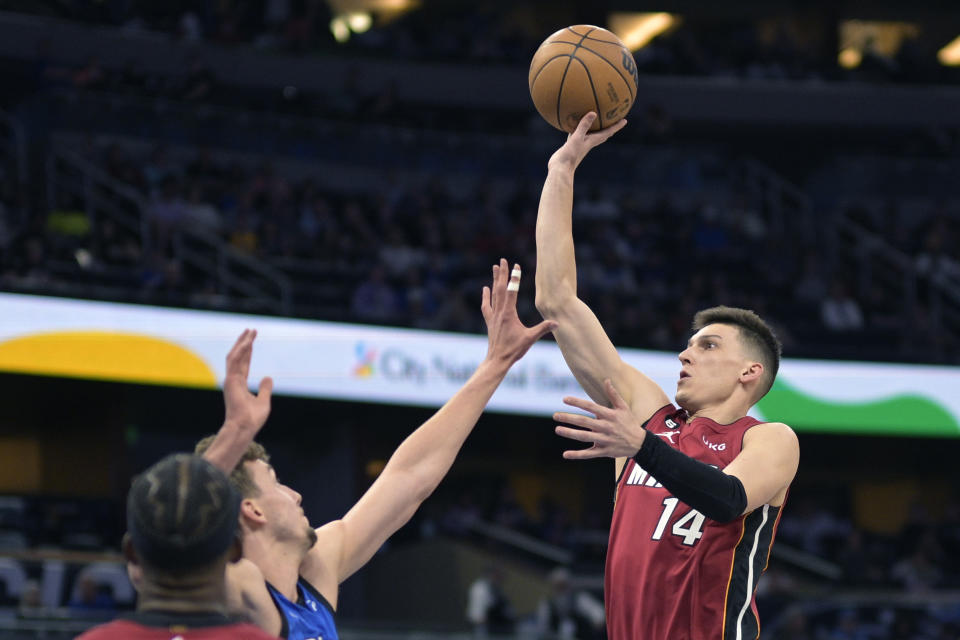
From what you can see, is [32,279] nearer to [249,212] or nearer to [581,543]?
[249,212]

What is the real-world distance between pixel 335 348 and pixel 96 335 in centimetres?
263

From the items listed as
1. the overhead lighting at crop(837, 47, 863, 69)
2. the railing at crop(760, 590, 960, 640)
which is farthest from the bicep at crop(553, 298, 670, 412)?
the overhead lighting at crop(837, 47, 863, 69)

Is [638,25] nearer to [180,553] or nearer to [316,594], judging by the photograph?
[316,594]

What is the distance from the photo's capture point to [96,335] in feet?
42.0

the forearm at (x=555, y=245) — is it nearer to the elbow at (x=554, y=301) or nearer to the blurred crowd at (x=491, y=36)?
the elbow at (x=554, y=301)

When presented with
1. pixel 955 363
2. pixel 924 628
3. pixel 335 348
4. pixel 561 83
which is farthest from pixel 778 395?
pixel 561 83

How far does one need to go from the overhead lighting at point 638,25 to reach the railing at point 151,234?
1225 cm

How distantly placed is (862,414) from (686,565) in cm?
1366

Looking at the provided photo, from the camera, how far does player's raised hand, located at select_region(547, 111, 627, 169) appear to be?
14.2 feet

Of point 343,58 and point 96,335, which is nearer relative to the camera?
point 96,335

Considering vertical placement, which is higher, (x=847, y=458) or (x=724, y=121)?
(x=724, y=121)

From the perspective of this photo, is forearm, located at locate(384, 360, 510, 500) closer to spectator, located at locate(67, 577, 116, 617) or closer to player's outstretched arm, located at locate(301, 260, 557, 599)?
player's outstretched arm, located at locate(301, 260, 557, 599)

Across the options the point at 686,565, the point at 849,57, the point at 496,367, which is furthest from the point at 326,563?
the point at 849,57

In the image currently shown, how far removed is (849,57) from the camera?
2541 centimetres
